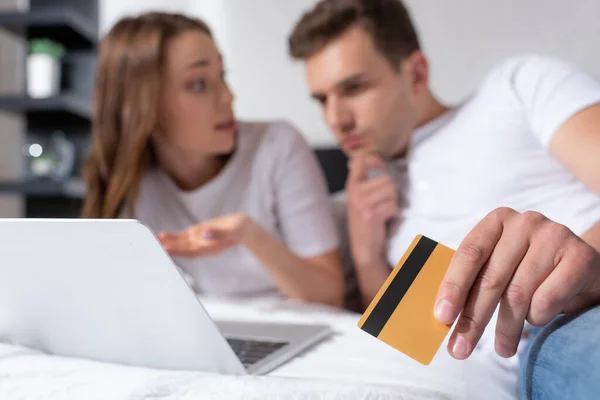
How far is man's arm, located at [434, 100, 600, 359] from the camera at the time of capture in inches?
16.7

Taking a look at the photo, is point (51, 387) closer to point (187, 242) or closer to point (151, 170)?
point (187, 242)

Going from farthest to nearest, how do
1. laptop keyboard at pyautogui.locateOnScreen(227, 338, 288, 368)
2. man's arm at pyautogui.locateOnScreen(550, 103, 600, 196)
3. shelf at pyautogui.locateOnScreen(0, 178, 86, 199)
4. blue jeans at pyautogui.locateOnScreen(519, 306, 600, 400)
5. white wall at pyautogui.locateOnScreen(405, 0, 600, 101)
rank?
shelf at pyautogui.locateOnScreen(0, 178, 86, 199) < white wall at pyautogui.locateOnScreen(405, 0, 600, 101) < man's arm at pyautogui.locateOnScreen(550, 103, 600, 196) < laptop keyboard at pyautogui.locateOnScreen(227, 338, 288, 368) < blue jeans at pyautogui.locateOnScreen(519, 306, 600, 400)

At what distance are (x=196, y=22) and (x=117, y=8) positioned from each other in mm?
495

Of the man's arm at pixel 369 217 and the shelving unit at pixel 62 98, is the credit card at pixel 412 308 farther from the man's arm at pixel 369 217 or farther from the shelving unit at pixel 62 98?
the shelving unit at pixel 62 98

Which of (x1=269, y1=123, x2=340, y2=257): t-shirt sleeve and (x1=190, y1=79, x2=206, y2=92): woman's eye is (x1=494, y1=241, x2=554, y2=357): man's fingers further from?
(x1=190, y1=79, x2=206, y2=92): woman's eye

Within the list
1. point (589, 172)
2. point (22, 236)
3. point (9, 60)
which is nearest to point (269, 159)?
point (589, 172)

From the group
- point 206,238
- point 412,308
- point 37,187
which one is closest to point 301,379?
point 412,308

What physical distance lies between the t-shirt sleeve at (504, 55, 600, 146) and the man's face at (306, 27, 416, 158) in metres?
0.24

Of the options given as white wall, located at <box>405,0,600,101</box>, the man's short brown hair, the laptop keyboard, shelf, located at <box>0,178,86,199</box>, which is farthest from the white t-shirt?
shelf, located at <box>0,178,86,199</box>

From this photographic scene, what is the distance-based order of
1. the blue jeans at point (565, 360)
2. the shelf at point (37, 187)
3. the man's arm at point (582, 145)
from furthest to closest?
the shelf at point (37, 187) → the man's arm at point (582, 145) → the blue jeans at point (565, 360)

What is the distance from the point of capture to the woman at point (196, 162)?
120 centimetres

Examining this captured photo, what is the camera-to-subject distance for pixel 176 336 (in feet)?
1.71

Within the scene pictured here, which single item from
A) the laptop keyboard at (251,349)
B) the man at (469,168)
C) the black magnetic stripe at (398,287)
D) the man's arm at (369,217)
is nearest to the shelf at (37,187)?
the man at (469,168)

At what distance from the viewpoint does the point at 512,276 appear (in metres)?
0.44
